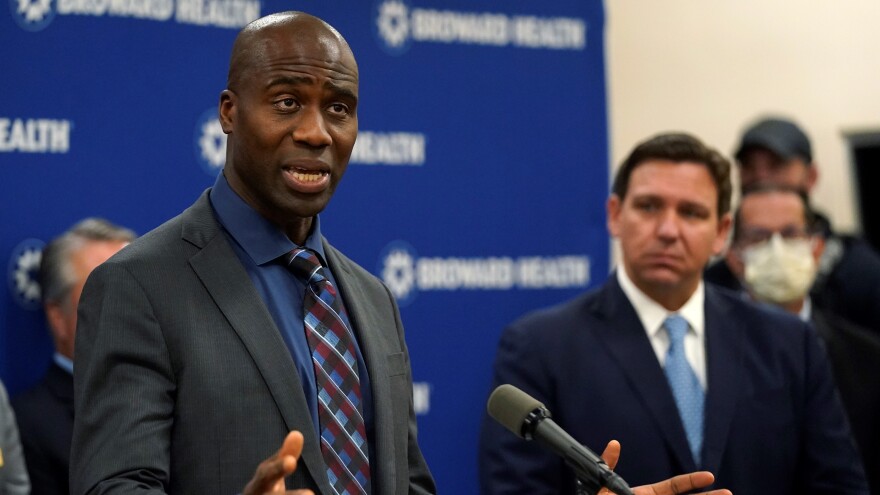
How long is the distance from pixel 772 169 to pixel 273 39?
402cm

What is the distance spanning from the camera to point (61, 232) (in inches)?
155

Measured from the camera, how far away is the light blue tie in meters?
3.59

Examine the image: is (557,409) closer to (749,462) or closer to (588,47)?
(749,462)

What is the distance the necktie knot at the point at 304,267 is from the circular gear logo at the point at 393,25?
235 cm

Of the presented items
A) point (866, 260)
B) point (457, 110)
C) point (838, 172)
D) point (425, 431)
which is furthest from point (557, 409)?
point (838, 172)

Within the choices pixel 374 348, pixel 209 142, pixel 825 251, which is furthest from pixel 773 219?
pixel 374 348

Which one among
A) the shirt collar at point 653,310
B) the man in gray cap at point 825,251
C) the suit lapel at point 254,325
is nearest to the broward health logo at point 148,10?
the shirt collar at point 653,310

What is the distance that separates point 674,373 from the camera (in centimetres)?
367

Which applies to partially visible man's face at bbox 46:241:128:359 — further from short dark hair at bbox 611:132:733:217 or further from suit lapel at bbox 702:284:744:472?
suit lapel at bbox 702:284:744:472

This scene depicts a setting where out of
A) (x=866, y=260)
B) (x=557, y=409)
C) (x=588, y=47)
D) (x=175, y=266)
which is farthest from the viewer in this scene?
(x=866, y=260)

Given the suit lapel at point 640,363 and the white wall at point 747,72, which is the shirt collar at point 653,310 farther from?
the white wall at point 747,72

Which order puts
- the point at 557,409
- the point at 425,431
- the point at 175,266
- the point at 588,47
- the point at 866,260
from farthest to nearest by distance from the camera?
the point at 866,260 < the point at 588,47 < the point at 425,431 < the point at 557,409 < the point at 175,266

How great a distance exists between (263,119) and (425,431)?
8.38 feet

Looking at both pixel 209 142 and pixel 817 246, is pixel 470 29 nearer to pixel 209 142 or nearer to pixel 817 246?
pixel 209 142
